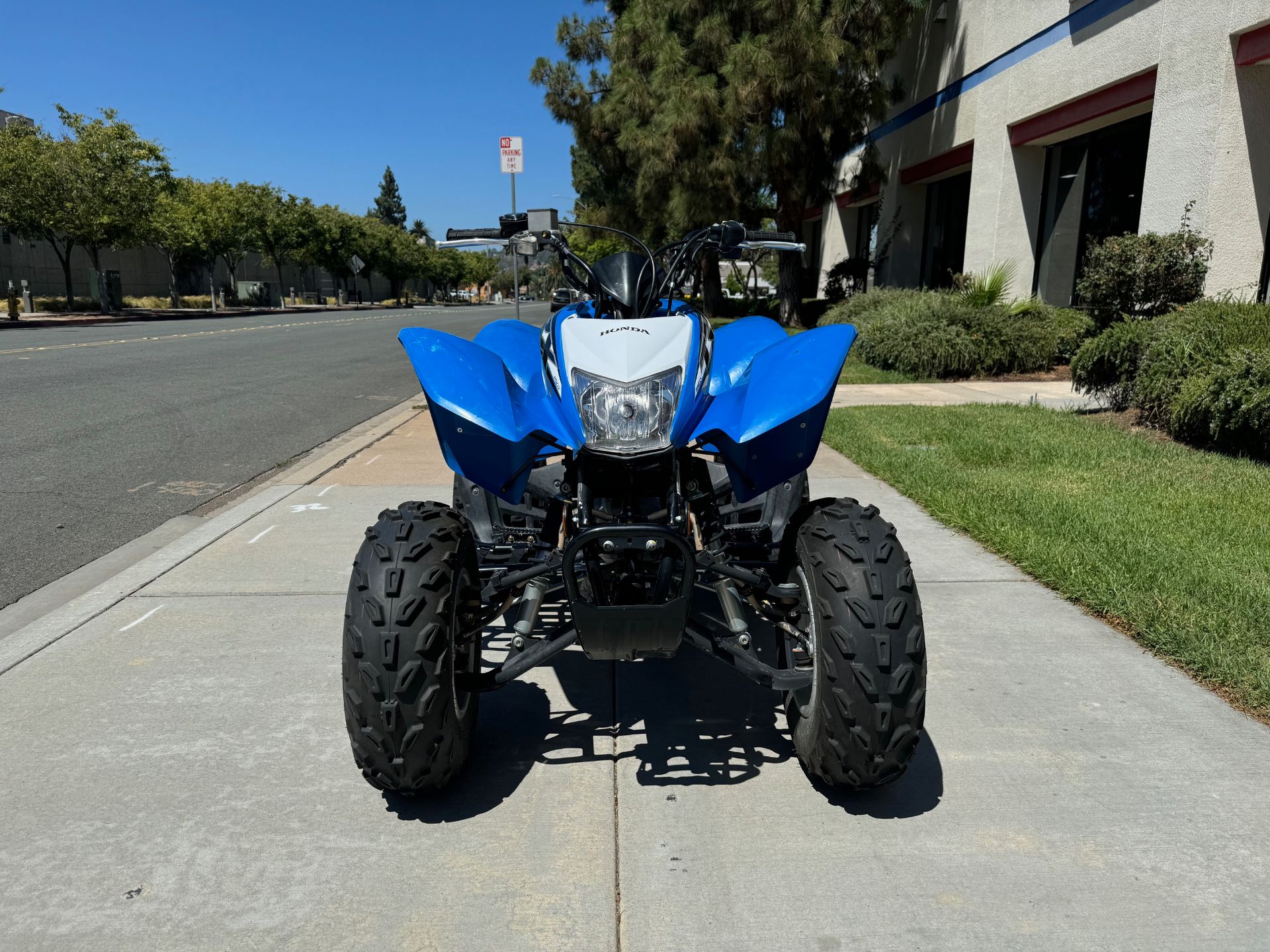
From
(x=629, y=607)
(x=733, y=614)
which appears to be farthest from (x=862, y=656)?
(x=629, y=607)

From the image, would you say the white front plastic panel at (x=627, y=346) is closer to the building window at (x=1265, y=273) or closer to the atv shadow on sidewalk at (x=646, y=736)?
the atv shadow on sidewalk at (x=646, y=736)

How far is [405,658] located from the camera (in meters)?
2.29

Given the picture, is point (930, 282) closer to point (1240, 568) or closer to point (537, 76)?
point (537, 76)

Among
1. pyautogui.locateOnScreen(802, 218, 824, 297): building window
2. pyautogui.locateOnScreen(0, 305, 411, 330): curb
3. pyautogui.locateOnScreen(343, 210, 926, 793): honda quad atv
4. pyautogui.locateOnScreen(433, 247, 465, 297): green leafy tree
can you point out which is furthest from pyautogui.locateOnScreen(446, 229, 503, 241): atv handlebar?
pyautogui.locateOnScreen(433, 247, 465, 297): green leafy tree

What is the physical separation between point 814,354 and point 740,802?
132cm

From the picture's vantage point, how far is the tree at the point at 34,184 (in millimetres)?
31812

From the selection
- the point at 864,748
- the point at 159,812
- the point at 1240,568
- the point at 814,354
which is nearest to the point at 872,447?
the point at 1240,568

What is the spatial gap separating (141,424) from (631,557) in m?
8.22

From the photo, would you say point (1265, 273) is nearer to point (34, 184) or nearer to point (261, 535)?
point (261, 535)

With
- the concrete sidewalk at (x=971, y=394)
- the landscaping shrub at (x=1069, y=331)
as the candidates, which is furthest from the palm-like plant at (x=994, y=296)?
the concrete sidewalk at (x=971, y=394)

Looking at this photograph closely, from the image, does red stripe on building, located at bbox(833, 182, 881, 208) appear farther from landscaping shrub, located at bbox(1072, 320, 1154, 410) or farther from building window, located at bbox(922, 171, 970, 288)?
landscaping shrub, located at bbox(1072, 320, 1154, 410)

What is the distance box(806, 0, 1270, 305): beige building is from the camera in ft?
35.0

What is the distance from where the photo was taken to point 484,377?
2.71m

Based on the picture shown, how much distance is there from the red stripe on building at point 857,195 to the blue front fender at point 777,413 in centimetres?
2099
